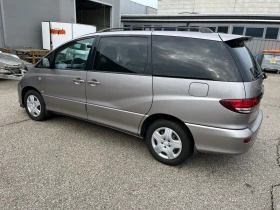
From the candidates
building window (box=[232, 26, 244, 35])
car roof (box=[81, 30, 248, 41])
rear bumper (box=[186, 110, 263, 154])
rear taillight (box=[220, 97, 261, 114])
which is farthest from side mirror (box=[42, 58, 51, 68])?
building window (box=[232, 26, 244, 35])

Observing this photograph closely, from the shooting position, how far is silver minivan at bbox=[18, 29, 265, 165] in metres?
2.47

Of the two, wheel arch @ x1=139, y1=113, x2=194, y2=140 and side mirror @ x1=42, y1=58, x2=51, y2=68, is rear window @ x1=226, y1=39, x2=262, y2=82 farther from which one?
side mirror @ x1=42, y1=58, x2=51, y2=68

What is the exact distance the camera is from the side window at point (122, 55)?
296cm

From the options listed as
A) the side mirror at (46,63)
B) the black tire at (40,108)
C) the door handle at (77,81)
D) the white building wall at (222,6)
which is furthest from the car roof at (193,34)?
the white building wall at (222,6)

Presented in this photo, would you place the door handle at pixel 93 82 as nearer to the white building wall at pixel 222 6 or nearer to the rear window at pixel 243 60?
the rear window at pixel 243 60

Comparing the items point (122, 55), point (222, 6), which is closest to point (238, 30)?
point (222, 6)

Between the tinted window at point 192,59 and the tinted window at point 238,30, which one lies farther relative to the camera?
the tinted window at point 238,30

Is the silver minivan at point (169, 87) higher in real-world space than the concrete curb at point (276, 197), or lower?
higher

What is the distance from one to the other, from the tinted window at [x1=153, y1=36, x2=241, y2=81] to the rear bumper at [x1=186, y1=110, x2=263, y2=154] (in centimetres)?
59

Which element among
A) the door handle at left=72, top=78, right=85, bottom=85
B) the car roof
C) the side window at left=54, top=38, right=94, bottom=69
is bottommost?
the door handle at left=72, top=78, right=85, bottom=85

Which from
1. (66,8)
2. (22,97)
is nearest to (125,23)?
(66,8)

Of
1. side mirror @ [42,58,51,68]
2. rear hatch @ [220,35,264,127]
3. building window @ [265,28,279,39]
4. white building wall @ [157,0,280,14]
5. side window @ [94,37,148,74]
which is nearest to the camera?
rear hatch @ [220,35,264,127]

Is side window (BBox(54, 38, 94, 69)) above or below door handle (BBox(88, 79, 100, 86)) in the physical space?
above

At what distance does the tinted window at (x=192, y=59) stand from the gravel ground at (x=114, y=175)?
4.13ft
